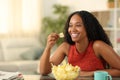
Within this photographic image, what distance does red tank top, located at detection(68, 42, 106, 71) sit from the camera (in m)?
2.06

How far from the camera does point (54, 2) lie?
540 cm

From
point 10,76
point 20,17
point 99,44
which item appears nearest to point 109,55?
point 99,44

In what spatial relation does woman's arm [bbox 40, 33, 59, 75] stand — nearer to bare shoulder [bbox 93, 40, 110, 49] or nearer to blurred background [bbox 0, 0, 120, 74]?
bare shoulder [bbox 93, 40, 110, 49]

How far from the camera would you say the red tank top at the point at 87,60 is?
2.06 meters

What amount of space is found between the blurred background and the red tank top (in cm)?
233

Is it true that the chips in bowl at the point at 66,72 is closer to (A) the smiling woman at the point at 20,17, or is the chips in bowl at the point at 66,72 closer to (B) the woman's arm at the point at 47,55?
(B) the woman's arm at the point at 47,55

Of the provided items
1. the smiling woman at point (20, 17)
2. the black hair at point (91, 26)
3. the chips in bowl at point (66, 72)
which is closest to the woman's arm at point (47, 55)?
the black hair at point (91, 26)

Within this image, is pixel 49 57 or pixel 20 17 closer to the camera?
pixel 49 57

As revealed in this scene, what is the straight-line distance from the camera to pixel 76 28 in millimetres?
2000

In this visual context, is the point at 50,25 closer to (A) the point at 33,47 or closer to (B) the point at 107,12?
(A) the point at 33,47

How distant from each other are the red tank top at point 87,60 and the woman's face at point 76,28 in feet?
0.46

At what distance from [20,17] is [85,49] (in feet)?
10.3

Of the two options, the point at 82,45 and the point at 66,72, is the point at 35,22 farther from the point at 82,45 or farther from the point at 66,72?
the point at 66,72

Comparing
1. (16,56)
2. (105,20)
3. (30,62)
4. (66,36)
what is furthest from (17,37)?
(66,36)
